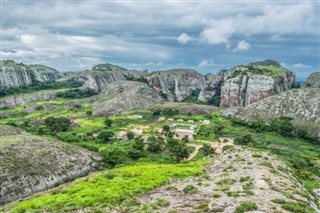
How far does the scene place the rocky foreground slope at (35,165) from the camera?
58750 millimetres

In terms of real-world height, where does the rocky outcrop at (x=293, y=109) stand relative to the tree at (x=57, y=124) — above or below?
above

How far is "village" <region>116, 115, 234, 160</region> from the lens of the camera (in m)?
108

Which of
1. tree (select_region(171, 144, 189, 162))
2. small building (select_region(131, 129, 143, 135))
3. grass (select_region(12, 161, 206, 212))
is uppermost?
grass (select_region(12, 161, 206, 212))

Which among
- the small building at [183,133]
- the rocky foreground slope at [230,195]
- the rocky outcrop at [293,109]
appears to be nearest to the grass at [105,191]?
the rocky foreground slope at [230,195]

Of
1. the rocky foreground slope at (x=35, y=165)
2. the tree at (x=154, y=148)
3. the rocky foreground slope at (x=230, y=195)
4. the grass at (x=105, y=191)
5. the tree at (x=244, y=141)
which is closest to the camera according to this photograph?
the rocky foreground slope at (x=230, y=195)

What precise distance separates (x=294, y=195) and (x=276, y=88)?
544 ft

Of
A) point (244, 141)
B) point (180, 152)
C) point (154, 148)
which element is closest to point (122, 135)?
point (154, 148)

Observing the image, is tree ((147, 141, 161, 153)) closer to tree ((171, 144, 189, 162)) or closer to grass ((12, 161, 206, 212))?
tree ((171, 144, 189, 162))

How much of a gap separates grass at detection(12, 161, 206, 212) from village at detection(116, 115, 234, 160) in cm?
4670

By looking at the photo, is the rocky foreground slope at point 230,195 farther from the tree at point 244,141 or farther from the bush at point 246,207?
the tree at point 244,141

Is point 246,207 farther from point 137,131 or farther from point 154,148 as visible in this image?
point 137,131

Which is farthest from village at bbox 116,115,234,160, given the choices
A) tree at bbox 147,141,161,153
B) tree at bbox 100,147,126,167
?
tree at bbox 100,147,126,167

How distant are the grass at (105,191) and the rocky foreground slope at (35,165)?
21.9 meters

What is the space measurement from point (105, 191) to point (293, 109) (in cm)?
13068
